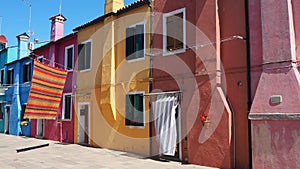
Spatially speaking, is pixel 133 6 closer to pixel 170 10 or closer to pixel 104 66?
pixel 170 10

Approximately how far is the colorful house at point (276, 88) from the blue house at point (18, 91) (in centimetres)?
1598

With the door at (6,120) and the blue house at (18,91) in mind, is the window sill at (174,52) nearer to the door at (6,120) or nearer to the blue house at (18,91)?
the blue house at (18,91)

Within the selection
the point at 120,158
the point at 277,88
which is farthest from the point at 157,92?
the point at 277,88

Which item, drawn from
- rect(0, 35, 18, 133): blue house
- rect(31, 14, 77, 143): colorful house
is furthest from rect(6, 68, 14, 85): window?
rect(31, 14, 77, 143): colorful house

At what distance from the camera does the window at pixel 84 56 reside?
15609 millimetres

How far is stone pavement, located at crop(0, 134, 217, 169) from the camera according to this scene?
10.0 m

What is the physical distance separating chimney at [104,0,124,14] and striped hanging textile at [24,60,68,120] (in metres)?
3.81

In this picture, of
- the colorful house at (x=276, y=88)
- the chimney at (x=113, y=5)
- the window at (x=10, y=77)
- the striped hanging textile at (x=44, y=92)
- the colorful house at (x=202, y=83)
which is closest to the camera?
the colorful house at (x=276, y=88)

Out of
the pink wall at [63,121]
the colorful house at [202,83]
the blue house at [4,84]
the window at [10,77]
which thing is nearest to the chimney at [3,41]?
the blue house at [4,84]

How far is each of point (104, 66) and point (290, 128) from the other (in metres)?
8.78

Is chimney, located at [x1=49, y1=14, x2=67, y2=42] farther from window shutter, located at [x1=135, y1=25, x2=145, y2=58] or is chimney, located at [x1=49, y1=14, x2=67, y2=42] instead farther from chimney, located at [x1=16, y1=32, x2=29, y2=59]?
window shutter, located at [x1=135, y1=25, x2=145, y2=58]

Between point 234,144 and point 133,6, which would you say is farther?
point 133,6

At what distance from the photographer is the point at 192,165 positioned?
9688 mm

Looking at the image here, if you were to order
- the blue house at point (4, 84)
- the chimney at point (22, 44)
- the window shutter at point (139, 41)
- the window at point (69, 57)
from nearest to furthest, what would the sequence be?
the window shutter at point (139, 41) < the window at point (69, 57) < the blue house at point (4, 84) < the chimney at point (22, 44)
